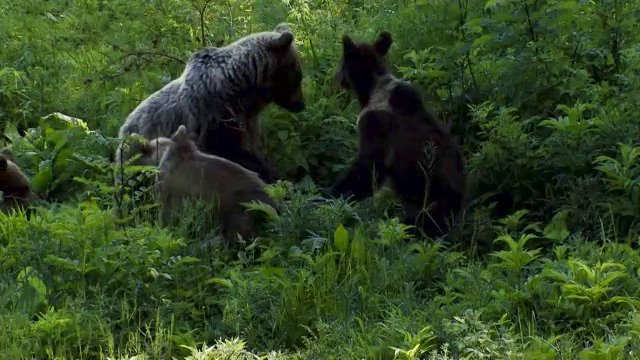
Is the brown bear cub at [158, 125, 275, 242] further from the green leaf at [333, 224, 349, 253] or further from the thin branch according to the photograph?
the thin branch

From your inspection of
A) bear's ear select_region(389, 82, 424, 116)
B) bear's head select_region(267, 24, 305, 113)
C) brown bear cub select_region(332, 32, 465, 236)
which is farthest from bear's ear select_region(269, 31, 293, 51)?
bear's ear select_region(389, 82, 424, 116)

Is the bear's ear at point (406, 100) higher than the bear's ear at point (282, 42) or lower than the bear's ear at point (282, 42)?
lower

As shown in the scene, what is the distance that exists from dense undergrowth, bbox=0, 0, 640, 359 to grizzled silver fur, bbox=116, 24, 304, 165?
315 millimetres

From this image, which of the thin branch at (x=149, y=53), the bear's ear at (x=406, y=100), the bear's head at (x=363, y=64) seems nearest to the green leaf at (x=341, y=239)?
the bear's ear at (x=406, y=100)

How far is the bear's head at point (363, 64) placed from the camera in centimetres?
959

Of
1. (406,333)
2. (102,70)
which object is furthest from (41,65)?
(406,333)

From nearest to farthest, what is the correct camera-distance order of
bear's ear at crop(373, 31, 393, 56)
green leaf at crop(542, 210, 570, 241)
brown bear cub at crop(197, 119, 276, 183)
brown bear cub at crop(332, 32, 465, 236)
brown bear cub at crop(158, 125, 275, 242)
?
green leaf at crop(542, 210, 570, 241) → brown bear cub at crop(158, 125, 275, 242) → brown bear cub at crop(332, 32, 465, 236) → brown bear cub at crop(197, 119, 276, 183) → bear's ear at crop(373, 31, 393, 56)

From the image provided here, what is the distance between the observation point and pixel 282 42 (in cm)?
989

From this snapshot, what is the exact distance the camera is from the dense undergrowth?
6168 millimetres

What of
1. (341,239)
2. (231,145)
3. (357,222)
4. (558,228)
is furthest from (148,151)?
(558,228)

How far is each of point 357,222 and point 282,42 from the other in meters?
2.57

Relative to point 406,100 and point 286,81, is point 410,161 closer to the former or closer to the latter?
point 406,100

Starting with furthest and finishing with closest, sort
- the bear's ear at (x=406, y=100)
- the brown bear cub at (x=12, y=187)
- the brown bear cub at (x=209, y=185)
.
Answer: the brown bear cub at (x=12, y=187), the bear's ear at (x=406, y=100), the brown bear cub at (x=209, y=185)

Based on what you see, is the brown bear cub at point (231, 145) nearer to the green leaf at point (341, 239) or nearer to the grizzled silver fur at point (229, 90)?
the grizzled silver fur at point (229, 90)
